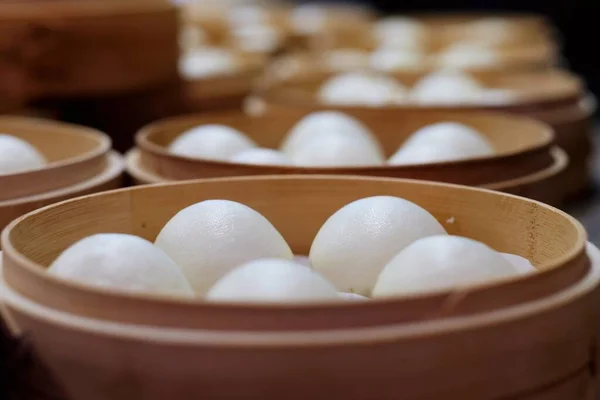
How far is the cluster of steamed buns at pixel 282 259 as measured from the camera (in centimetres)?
103

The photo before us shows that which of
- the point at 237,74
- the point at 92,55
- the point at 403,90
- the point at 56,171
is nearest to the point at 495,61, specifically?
the point at 403,90

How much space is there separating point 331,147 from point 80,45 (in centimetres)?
85

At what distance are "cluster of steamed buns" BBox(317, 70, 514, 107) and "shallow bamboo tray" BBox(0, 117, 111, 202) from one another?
3.24 feet

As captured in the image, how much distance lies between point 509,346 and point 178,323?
0.37 meters

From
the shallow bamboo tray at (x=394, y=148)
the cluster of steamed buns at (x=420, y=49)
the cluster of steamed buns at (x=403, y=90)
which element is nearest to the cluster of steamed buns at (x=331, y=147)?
the shallow bamboo tray at (x=394, y=148)

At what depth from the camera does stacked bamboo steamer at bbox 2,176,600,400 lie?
33.2 inches

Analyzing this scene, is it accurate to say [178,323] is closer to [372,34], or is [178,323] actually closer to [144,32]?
[144,32]

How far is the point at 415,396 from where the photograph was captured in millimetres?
874

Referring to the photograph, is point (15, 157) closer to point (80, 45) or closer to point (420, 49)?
point (80, 45)

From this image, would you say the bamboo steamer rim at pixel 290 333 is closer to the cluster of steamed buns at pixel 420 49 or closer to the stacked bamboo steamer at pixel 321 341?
the stacked bamboo steamer at pixel 321 341

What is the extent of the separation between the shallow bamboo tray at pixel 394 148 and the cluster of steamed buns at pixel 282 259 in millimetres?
277

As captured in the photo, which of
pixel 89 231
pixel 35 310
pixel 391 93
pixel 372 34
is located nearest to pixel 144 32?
pixel 391 93

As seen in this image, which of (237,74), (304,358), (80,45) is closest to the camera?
(304,358)

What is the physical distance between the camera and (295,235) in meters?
1.51
